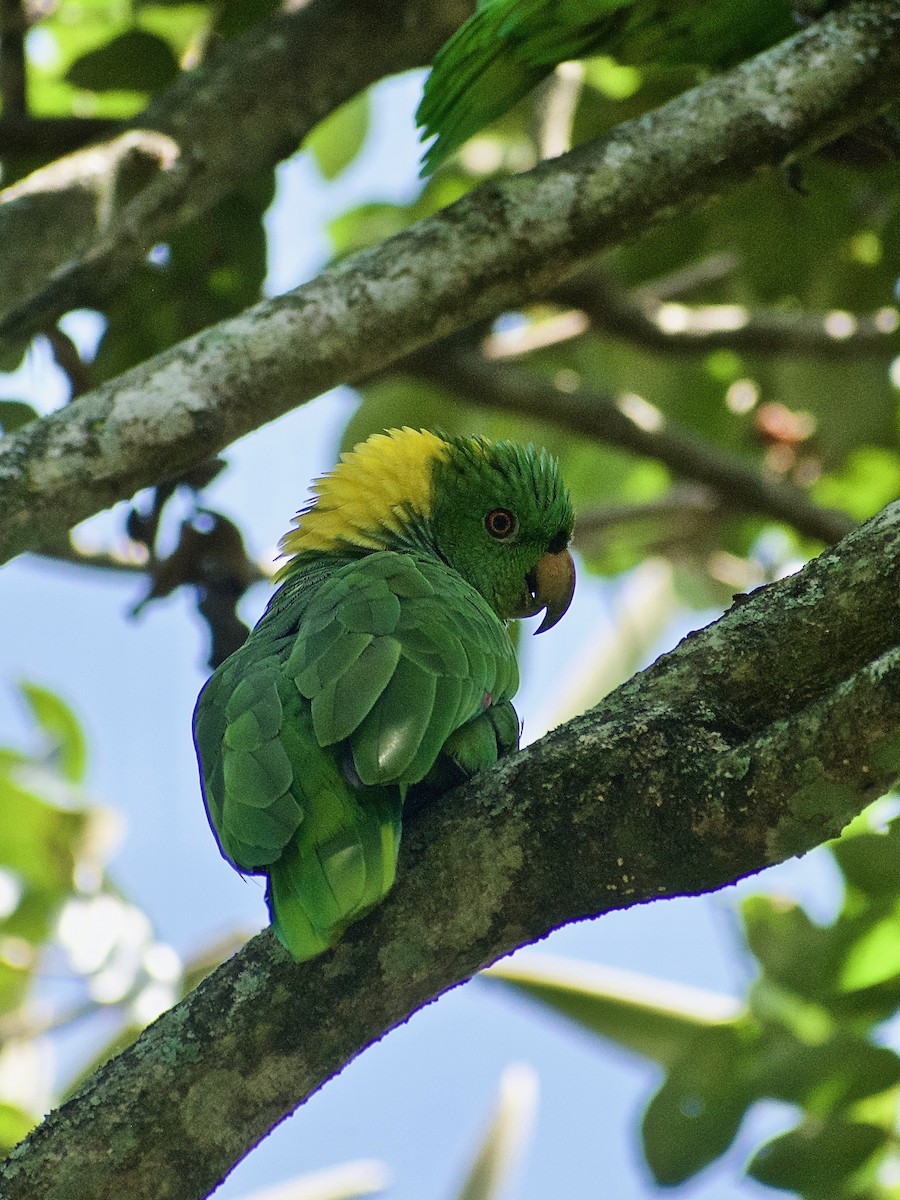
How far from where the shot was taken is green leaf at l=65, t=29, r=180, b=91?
4672mm

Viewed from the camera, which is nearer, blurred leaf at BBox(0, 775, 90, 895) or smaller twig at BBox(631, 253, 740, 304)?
blurred leaf at BBox(0, 775, 90, 895)

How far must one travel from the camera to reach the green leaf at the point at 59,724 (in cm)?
586

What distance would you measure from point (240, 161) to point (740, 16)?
153 cm

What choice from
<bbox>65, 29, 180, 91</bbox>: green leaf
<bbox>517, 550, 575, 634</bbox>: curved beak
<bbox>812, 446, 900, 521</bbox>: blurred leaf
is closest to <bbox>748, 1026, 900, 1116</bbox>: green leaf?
<bbox>517, 550, 575, 634</bbox>: curved beak

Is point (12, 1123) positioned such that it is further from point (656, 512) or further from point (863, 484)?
point (863, 484)

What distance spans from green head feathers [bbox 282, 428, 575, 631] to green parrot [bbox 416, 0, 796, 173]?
1.00m

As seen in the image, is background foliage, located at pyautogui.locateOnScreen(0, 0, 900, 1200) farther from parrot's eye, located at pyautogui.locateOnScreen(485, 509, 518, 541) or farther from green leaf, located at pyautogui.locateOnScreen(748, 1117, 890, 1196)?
parrot's eye, located at pyautogui.locateOnScreen(485, 509, 518, 541)

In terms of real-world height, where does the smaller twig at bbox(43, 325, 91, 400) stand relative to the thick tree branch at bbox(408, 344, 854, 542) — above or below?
above

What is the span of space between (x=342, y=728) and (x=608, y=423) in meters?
3.03

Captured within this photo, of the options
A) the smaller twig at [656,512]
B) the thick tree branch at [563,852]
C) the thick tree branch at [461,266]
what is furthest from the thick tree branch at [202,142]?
the smaller twig at [656,512]

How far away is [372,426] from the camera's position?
591 centimetres

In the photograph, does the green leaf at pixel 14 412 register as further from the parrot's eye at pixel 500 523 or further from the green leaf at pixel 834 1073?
the green leaf at pixel 834 1073

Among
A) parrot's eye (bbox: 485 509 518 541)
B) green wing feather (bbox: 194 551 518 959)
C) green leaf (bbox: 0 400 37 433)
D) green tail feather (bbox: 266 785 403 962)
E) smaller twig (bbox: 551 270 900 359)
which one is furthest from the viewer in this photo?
smaller twig (bbox: 551 270 900 359)

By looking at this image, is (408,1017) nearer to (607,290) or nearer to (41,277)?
(41,277)
